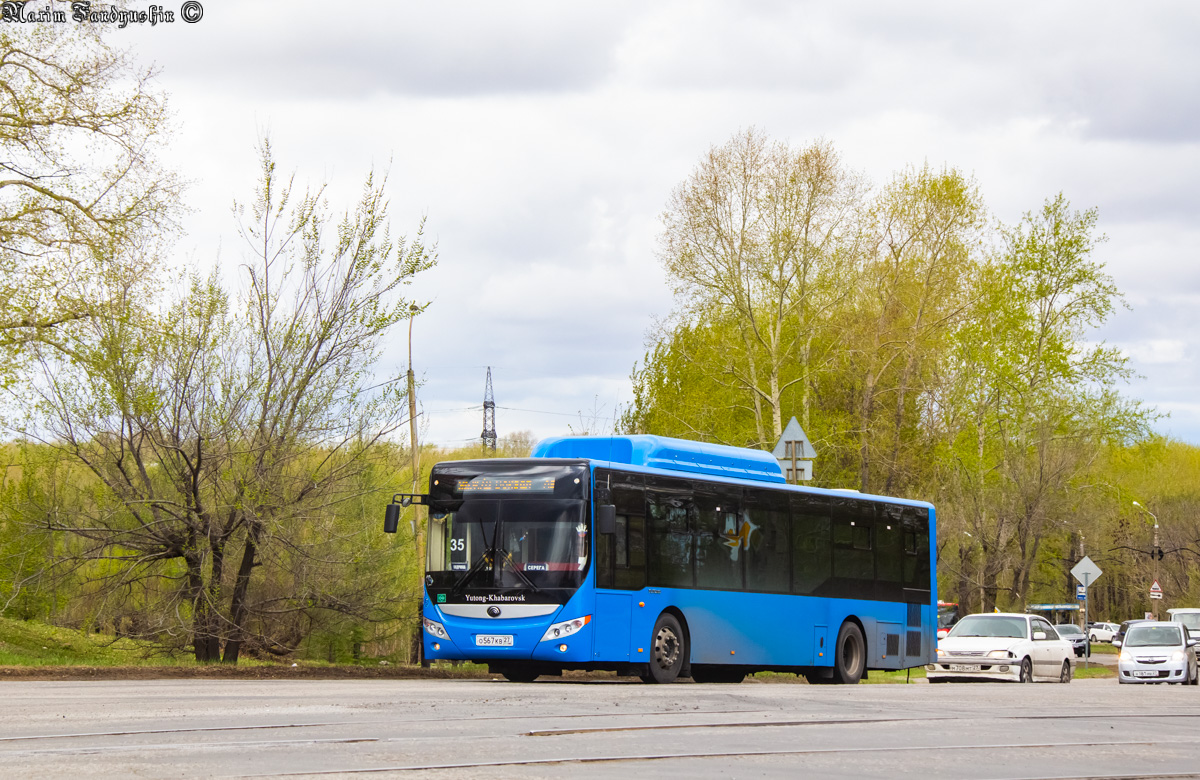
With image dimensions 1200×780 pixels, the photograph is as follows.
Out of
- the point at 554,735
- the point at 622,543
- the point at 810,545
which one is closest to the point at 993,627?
the point at 810,545

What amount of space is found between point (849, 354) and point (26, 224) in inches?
993

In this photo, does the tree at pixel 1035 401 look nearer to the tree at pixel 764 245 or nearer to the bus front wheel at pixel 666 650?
the tree at pixel 764 245

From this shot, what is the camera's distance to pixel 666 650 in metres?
19.3

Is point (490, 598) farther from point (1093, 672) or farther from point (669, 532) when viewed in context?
point (1093, 672)

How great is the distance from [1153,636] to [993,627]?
4.65m

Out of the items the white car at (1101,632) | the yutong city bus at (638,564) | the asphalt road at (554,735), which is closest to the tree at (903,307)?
the yutong city bus at (638,564)

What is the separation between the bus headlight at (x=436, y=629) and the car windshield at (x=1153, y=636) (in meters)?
17.4

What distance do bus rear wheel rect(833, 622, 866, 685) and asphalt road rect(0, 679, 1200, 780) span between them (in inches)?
284

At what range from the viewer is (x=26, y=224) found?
2530 cm

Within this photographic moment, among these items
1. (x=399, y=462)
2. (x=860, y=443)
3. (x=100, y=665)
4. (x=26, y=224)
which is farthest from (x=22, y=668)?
(x=860, y=443)

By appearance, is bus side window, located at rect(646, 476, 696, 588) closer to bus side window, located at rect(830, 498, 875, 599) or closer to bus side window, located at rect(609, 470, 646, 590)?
bus side window, located at rect(609, 470, 646, 590)

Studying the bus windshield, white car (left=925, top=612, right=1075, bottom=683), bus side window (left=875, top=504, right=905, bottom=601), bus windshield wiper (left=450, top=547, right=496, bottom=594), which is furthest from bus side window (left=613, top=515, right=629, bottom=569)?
white car (left=925, top=612, right=1075, bottom=683)

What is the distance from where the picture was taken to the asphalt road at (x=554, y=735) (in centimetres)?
802

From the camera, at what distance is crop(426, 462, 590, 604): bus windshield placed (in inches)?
728
